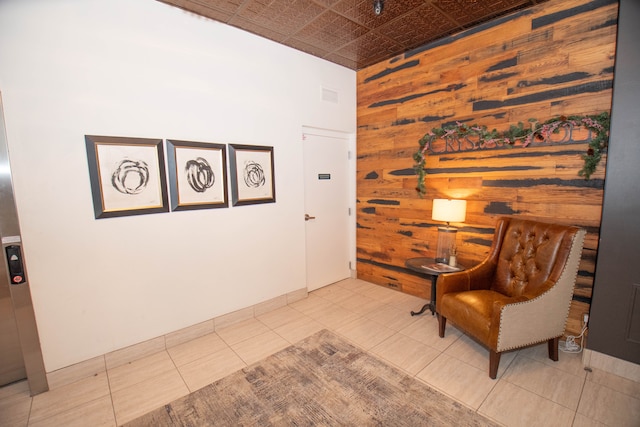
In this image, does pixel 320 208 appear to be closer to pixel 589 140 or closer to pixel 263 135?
pixel 263 135

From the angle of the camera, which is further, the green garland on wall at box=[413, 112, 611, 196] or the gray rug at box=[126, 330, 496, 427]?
the green garland on wall at box=[413, 112, 611, 196]

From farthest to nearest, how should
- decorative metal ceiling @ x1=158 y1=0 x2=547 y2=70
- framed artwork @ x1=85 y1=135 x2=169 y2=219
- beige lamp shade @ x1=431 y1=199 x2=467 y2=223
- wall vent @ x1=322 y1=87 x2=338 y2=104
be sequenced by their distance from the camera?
1. wall vent @ x1=322 y1=87 x2=338 y2=104
2. beige lamp shade @ x1=431 y1=199 x2=467 y2=223
3. decorative metal ceiling @ x1=158 y1=0 x2=547 y2=70
4. framed artwork @ x1=85 y1=135 x2=169 y2=219

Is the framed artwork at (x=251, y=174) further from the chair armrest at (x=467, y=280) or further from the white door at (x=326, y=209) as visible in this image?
the chair armrest at (x=467, y=280)

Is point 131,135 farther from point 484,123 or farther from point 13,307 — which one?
point 484,123

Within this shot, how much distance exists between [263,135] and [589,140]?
9.88 ft

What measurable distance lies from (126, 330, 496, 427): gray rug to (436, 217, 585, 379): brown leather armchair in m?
0.64

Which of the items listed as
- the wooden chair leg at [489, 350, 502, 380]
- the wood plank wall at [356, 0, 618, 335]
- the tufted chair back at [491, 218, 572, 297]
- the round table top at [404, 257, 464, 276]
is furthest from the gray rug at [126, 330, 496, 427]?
the wood plank wall at [356, 0, 618, 335]

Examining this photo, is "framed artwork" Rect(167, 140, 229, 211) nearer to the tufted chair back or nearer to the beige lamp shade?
the beige lamp shade

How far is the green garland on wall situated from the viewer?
2.23 metres

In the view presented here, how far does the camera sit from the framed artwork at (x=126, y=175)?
2.20 m

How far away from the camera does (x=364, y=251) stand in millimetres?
→ 4215

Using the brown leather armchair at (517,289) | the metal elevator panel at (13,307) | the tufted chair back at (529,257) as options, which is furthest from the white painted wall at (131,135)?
the tufted chair back at (529,257)

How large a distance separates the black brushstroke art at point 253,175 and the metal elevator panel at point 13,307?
175cm

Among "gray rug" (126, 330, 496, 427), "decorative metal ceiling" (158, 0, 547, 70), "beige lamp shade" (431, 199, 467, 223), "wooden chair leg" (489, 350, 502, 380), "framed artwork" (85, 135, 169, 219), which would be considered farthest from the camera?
"beige lamp shade" (431, 199, 467, 223)
